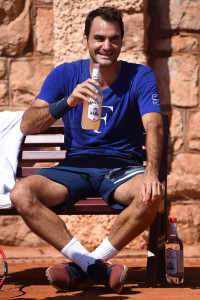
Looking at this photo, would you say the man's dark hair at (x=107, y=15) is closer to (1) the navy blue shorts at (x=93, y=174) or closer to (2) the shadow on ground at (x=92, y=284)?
(1) the navy blue shorts at (x=93, y=174)

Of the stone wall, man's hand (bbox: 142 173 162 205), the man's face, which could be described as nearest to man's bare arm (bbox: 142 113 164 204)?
man's hand (bbox: 142 173 162 205)

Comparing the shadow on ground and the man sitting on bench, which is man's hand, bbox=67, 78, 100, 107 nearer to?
the man sitting on bench

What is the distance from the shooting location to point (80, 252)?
329cm

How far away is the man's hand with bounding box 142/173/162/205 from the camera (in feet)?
10.3

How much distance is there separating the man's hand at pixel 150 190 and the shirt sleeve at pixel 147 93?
463mm

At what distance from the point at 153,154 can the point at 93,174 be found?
1.20 ft

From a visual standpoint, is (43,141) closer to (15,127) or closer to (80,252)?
(15,127)

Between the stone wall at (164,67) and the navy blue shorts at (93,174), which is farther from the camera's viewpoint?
Result: the stone wall at (164,67)

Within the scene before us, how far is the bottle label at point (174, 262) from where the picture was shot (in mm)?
3489

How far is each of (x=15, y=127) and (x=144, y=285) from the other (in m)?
1.27

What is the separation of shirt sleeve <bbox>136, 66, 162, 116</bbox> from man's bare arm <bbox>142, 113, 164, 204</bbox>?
4 cm

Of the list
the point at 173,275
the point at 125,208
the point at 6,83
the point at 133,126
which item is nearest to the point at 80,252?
the point at 125,208

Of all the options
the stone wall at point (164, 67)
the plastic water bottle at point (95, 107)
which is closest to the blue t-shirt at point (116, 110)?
the plastic water bottle at point (95, 107)

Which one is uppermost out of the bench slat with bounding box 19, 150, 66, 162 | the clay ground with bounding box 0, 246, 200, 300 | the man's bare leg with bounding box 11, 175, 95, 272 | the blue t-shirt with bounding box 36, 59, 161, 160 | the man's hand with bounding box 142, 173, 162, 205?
the blue t-shirt with bounding box 36, 59, 161, 160
